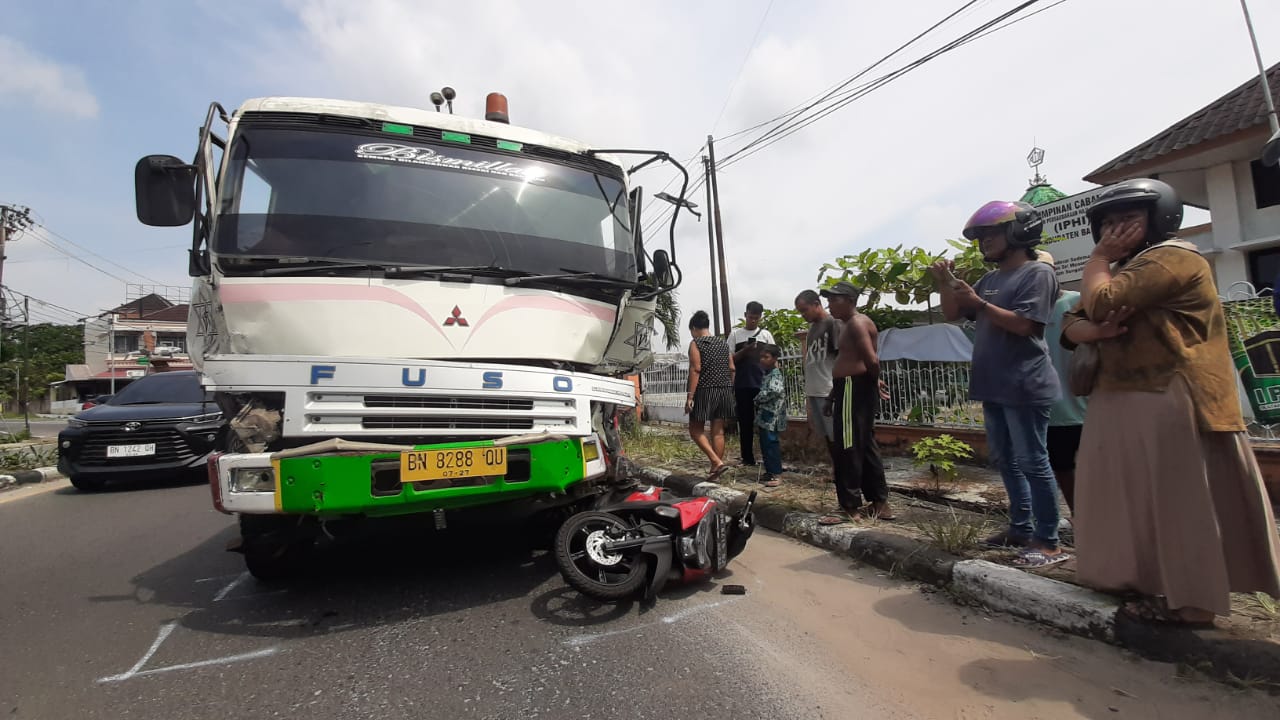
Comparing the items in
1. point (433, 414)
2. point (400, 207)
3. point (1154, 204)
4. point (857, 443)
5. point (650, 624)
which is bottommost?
point (650, 624)

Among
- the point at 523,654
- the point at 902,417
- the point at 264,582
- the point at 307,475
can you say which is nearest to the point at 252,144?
the point at 307,475

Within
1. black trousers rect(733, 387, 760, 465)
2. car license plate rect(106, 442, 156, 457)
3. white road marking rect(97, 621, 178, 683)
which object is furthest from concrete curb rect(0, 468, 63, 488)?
black trousers rect(733, 387, 760, 465)

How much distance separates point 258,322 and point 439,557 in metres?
1.77

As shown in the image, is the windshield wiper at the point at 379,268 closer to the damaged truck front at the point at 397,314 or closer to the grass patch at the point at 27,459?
the damaged truck front at the point at 397,314

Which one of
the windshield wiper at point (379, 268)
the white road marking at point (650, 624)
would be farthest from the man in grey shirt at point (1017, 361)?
the windshield wiper at point (379, 268)

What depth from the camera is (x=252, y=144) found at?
3475 mm

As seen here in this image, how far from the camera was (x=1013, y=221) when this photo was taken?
3.04 m

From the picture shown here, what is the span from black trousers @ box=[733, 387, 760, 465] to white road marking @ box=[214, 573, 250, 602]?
4166 millimetres

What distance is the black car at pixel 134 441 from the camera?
6934 mm

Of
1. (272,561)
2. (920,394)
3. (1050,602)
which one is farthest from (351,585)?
(920,394)

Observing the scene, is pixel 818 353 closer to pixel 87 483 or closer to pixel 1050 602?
pixel 1050 602

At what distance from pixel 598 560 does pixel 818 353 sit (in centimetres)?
280

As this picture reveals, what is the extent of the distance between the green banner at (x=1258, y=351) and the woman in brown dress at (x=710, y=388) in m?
3.49

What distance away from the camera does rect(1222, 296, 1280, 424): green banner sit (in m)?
3.95
